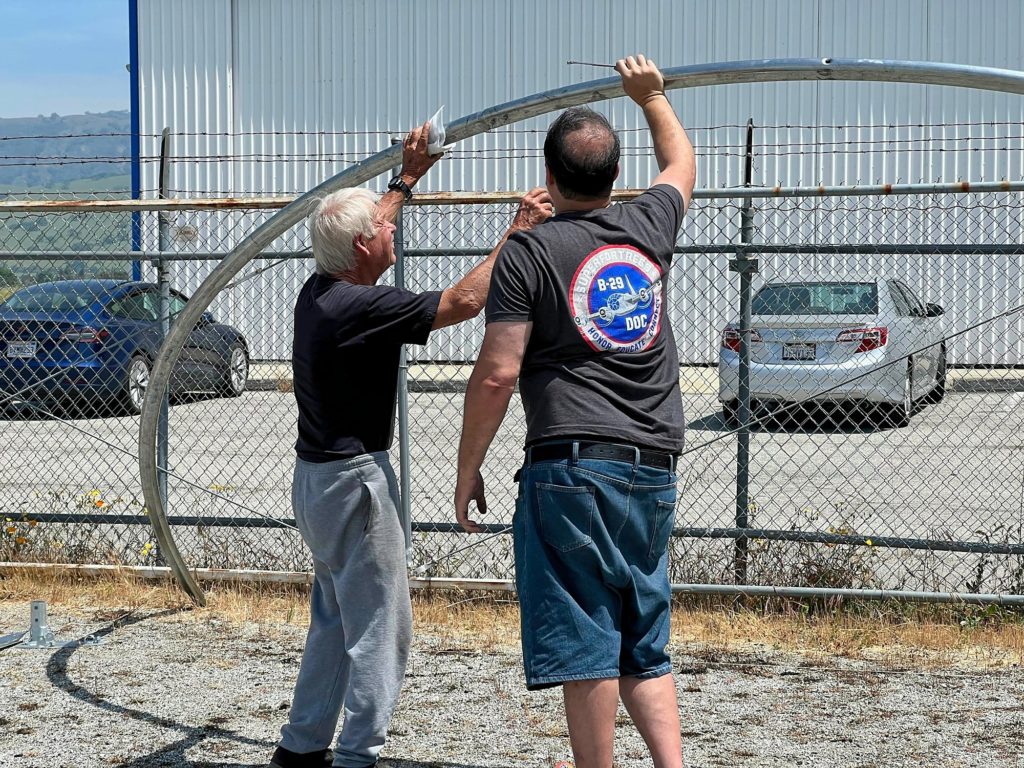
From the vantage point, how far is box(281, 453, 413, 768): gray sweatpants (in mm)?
3637

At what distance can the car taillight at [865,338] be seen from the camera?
7367mm

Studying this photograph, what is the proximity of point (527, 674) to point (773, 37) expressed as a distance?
1654cm

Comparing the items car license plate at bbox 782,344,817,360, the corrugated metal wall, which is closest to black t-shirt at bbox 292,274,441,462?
car license plate at bbox 782,344,817,360

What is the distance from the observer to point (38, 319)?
32.6 ft

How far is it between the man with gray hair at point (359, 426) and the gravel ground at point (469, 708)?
583mm

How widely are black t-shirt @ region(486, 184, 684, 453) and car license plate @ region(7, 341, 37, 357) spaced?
7.16 m

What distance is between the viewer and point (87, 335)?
379 inches

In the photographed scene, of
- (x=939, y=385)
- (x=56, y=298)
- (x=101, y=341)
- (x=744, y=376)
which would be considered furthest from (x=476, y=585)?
(x=56, y=298)

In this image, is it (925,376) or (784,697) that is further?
(925,376)

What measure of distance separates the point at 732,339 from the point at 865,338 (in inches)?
39.4

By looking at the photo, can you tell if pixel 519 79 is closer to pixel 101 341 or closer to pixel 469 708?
pixel 101 341

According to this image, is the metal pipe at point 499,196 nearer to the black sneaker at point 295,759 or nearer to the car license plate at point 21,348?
the black sneaker at point 295,759

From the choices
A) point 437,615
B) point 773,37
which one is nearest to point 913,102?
point 773,37

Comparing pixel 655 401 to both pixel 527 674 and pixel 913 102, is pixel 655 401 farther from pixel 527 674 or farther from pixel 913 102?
pixel 913 102
